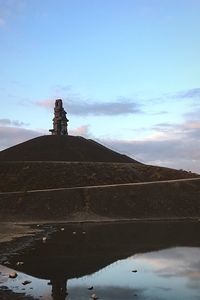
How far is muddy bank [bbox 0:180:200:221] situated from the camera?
81.6 m

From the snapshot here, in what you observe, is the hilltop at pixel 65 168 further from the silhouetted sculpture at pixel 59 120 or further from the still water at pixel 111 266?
the still water at pixel 111 266

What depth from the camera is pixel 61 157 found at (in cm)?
14100

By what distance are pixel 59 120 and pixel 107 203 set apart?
3051 inches

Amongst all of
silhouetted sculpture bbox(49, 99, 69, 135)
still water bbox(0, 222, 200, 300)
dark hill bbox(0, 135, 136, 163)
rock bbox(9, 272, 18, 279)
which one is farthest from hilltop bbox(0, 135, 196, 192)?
rock bbox(9, 272, 18, 279)

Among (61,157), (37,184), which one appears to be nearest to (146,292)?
(37,184)

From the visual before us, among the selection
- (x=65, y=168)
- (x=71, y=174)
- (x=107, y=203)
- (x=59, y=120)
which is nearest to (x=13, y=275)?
(x=107, y=203)

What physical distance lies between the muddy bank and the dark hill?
50.0m

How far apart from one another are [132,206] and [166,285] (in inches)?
2124

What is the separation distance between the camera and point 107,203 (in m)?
85.3

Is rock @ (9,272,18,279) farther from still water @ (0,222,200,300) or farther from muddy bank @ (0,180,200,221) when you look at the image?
muddy bank @ (0,180,200,221)

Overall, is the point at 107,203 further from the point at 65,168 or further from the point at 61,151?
the point at 61,151

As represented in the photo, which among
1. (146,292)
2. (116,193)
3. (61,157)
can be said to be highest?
(61,157)

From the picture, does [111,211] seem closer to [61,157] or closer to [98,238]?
[98,238]

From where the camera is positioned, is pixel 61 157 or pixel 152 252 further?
pixel 61 157
